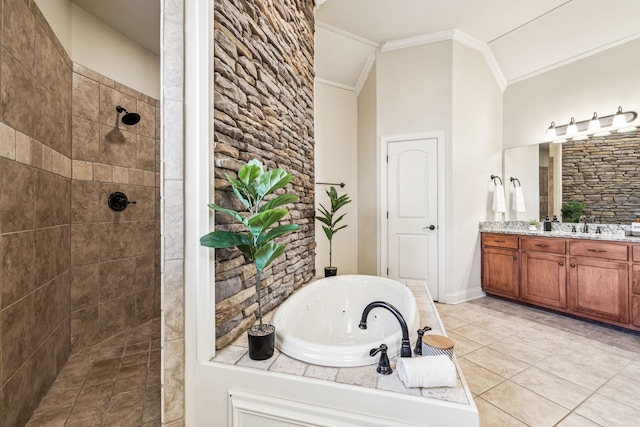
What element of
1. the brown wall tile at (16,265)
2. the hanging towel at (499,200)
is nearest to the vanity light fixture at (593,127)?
the hanging towel at (499,200)

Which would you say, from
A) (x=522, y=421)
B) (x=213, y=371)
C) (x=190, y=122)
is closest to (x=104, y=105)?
(x=190, y=122)

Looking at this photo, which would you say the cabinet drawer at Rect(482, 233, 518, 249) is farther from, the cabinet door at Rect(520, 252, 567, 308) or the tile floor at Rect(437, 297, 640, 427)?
the tile floor at Rect(437, 297, 640, 427)

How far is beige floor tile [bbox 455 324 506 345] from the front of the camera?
2.43m

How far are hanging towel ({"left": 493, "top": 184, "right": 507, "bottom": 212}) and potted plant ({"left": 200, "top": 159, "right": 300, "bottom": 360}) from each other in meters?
3.34

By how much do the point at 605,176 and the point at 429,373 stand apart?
11.5ft

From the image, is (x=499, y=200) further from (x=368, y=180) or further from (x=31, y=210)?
(x=31, y=210)

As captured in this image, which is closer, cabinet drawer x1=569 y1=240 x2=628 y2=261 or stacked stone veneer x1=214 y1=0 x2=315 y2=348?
stacked stone veneer x1=214 y1=0 x2=315 y2=348

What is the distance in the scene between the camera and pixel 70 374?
1865mm

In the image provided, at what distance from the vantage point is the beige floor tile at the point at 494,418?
1491 mm

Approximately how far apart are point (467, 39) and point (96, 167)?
13.5ft

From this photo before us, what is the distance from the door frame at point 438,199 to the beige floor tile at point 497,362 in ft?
4.04

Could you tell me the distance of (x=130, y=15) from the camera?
2.29m

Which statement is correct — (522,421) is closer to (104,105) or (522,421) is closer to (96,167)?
(96,167)

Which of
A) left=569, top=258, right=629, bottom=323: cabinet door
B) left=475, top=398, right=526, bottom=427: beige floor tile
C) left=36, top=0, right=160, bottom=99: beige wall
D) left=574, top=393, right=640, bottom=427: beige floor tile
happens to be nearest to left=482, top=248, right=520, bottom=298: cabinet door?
left=569, top=258, right=629, bottom=323: cabinet door
